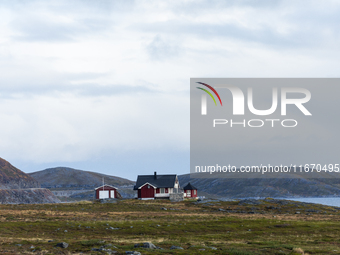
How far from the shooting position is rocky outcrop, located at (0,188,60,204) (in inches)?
5428

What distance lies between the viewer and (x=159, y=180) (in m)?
114

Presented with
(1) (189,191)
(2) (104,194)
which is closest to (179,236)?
(1) (189,191)

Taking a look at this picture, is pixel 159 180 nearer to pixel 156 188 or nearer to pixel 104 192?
pixel 156 188

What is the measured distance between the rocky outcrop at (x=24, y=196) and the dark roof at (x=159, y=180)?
4902cm

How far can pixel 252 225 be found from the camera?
4822 centimetres

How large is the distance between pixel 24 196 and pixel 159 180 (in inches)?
2376

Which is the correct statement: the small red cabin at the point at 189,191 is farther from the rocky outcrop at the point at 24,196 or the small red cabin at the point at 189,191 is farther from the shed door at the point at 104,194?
the rocky outcrop at the point at 24,196

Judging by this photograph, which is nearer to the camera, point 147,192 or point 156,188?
point 147,192

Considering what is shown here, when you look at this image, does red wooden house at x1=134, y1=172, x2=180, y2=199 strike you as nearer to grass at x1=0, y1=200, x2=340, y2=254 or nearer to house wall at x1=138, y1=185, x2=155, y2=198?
house wall at x1=138, y1=185, x2=155, y2=198

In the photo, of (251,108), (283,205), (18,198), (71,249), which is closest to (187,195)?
(283,205)

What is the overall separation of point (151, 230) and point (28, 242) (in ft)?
50.5

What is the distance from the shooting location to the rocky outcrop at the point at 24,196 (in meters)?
138

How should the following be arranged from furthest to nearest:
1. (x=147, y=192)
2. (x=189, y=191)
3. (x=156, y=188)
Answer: (x=189, y=191), (x=156, y=188), (x=147, y=192)

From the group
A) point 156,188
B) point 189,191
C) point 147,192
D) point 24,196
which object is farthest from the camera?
point 24,196
